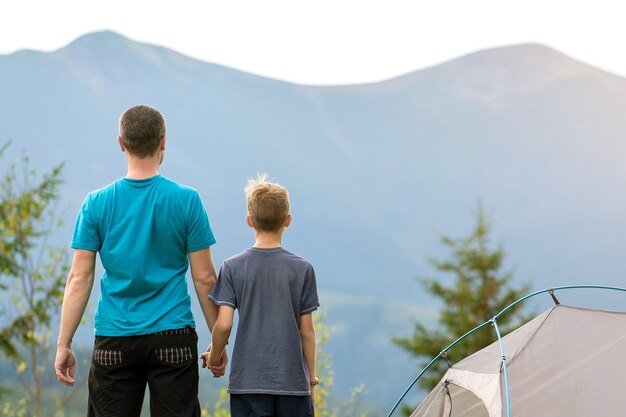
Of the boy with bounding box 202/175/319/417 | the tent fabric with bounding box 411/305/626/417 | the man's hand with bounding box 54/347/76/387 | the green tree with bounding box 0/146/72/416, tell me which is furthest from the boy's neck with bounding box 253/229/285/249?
the green tree with bounding box 0/146/72/416

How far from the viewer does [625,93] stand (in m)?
37.4

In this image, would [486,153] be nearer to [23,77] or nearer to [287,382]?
[23,77]

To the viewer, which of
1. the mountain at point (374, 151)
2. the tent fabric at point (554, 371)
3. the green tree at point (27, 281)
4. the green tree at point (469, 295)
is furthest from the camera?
the mountain at point (374, 151)

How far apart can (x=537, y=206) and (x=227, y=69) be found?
14670 mm

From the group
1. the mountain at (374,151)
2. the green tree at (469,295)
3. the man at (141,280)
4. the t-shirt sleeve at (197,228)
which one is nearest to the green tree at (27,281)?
the man at (141,280)

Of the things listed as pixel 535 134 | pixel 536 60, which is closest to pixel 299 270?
pixel 535 134

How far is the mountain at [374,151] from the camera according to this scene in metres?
34.6

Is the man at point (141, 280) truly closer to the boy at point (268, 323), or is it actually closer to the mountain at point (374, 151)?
the boy at point (268, 323)

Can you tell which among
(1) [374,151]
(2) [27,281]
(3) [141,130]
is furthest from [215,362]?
(1) [374,151]

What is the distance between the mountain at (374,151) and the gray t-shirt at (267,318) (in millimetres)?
29190

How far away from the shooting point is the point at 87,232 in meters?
3.08

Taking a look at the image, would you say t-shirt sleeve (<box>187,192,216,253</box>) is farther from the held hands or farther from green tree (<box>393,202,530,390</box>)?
green tree (<box>393,202,530,390</box>)

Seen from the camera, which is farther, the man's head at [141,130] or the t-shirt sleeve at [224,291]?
the t-shirt sleeve at [224,291]

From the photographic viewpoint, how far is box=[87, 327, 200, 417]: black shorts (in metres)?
2.98
